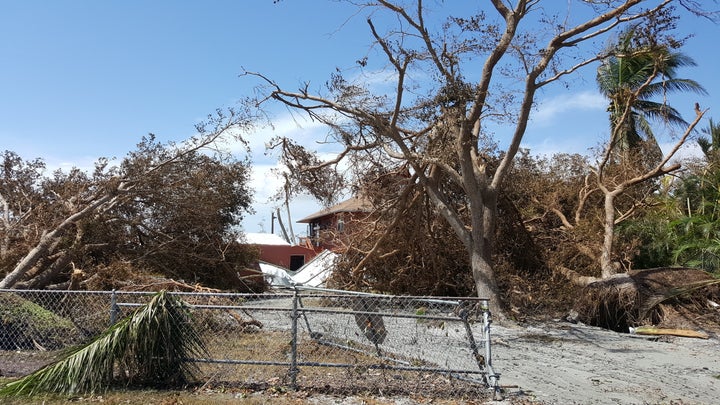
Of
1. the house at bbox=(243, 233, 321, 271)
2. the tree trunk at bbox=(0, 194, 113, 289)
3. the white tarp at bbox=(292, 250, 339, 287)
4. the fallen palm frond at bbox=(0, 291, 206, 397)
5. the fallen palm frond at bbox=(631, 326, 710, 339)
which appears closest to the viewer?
the fallen palm frond at bbox=(0, 291, 206, 397)

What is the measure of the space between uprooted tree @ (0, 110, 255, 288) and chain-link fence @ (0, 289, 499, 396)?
2.14m

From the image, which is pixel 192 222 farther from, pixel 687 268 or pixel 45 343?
pixel 687 268

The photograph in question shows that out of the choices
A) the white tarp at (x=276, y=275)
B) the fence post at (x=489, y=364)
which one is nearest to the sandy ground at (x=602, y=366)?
the fence post at (x=489, y=364)

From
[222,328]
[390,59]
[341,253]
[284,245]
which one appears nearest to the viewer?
[222,328]

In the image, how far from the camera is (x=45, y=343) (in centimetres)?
813

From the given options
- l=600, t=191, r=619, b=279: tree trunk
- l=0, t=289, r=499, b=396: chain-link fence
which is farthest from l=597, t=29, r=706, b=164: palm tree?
l=0, t=289, r=499, b=396: chain-link fence

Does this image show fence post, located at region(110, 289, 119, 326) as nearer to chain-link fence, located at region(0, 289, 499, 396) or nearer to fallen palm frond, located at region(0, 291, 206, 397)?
chain-link fence, located at region(0, 289, 499, 396)

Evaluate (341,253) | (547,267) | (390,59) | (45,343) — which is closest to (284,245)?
(341,253)

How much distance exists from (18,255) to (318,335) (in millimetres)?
6833

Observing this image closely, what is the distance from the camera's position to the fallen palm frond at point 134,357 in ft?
18.5

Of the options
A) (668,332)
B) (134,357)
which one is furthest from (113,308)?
(668,332)

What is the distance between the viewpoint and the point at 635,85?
20.5 metres

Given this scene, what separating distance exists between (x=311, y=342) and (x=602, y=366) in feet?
12.5

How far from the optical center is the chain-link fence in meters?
6.05
